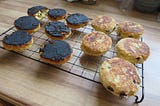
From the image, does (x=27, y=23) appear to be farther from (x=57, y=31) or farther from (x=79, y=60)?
(x=79, y=60)

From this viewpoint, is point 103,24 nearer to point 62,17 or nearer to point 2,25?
point 62,17

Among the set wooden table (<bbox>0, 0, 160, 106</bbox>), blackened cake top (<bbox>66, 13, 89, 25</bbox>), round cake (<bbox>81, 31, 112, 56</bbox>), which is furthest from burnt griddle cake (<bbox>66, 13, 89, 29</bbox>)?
wooden table (<bbox>0, 0, 160, 106</bbox>)

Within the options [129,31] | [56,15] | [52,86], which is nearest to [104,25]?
[129,31]

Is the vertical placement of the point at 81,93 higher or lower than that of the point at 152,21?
lower

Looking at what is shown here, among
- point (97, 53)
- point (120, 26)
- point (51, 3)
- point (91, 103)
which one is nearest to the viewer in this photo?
point (91, 103)

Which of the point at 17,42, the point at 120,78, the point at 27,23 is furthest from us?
the point at 27,23

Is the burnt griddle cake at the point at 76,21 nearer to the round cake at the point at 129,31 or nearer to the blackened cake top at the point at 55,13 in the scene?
the blackened cake top at the point at 55,13

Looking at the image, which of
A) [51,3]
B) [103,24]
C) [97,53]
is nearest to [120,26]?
[103,24]
